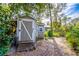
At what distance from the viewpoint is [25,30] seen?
7.54 ft

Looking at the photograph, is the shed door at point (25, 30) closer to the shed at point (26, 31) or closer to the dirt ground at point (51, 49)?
A: the shed at point (26, 31)

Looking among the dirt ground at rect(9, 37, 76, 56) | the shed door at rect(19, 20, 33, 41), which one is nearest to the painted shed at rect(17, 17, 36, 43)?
the shed door at rect(19, 20, 33, 41)

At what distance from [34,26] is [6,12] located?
0.46m

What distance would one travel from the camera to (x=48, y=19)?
2270mm

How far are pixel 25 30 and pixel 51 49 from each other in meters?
0.47

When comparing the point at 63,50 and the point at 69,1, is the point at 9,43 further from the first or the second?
the point at 69,1

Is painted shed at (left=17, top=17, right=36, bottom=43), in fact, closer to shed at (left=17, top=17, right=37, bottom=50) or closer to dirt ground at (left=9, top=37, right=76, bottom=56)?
shed at (left=17, top=17, right=37, bottom=50)

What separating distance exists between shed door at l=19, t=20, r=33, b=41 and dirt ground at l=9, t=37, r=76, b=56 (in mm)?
184

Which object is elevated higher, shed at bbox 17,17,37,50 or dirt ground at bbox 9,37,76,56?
shed at bbox 17,17,37,50

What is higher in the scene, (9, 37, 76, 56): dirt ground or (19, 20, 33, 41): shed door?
(19, 20, 33, 41): shed door

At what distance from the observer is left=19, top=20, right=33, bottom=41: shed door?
227 centimetres

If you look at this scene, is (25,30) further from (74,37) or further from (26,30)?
(74,37)

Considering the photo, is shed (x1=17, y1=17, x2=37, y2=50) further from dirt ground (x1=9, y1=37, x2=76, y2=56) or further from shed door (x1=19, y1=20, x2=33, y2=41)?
dirt ground (x1=9, y1=37, x2=76, y2=56)

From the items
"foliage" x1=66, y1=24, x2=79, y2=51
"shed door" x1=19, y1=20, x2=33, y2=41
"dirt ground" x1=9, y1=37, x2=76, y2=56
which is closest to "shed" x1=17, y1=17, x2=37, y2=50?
"shed door" x1=19, y1=20, x2=33, y2=41
